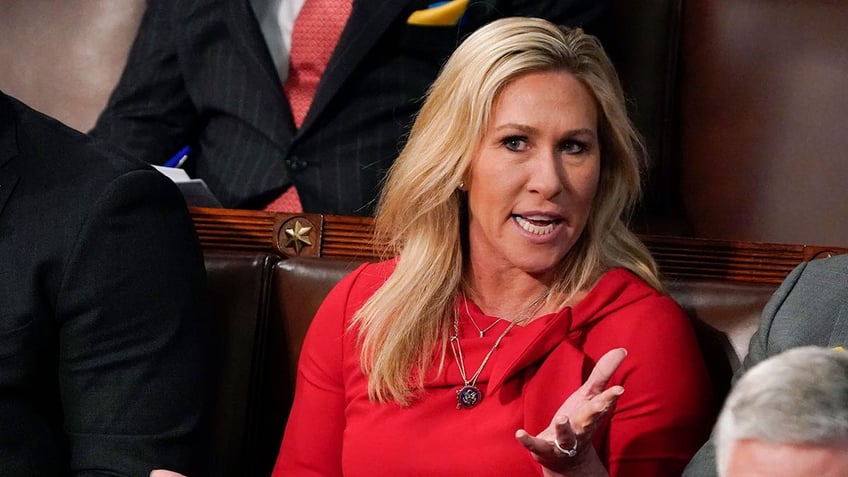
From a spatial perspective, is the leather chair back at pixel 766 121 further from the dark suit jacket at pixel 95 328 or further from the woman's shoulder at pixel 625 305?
the dark suit jacket at pixel 95 328

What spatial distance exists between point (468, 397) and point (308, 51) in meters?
0.79

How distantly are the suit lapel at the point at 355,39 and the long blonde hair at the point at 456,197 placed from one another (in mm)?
394

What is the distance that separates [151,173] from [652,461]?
643mm

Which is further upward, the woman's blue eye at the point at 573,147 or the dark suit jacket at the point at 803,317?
the woman's blue eye at the point at 573,147

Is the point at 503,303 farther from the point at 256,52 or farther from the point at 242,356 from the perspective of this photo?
the point at 256,52

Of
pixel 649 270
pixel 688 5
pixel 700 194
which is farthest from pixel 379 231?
pixel 688 5

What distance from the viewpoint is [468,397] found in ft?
4.68

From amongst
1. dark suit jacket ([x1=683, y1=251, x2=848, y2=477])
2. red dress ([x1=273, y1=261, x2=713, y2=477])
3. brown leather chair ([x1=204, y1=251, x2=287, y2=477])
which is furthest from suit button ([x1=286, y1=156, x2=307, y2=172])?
dark suit jacket ([x1=683, y1=251, x2=848, y2=477])

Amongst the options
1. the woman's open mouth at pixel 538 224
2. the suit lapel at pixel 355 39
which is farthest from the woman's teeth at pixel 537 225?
the suit lapel at pixel 355 39

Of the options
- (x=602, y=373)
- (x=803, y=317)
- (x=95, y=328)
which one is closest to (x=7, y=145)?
(x=95, y=328)

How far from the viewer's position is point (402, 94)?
1.98 metres

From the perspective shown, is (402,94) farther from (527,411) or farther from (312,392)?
(527,411)

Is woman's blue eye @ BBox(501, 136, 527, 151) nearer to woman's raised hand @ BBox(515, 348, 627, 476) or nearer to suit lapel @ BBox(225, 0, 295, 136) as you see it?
woman's raised hand @ BBox(515, 348, 627, 476)

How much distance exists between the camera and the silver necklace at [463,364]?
1428 mm
